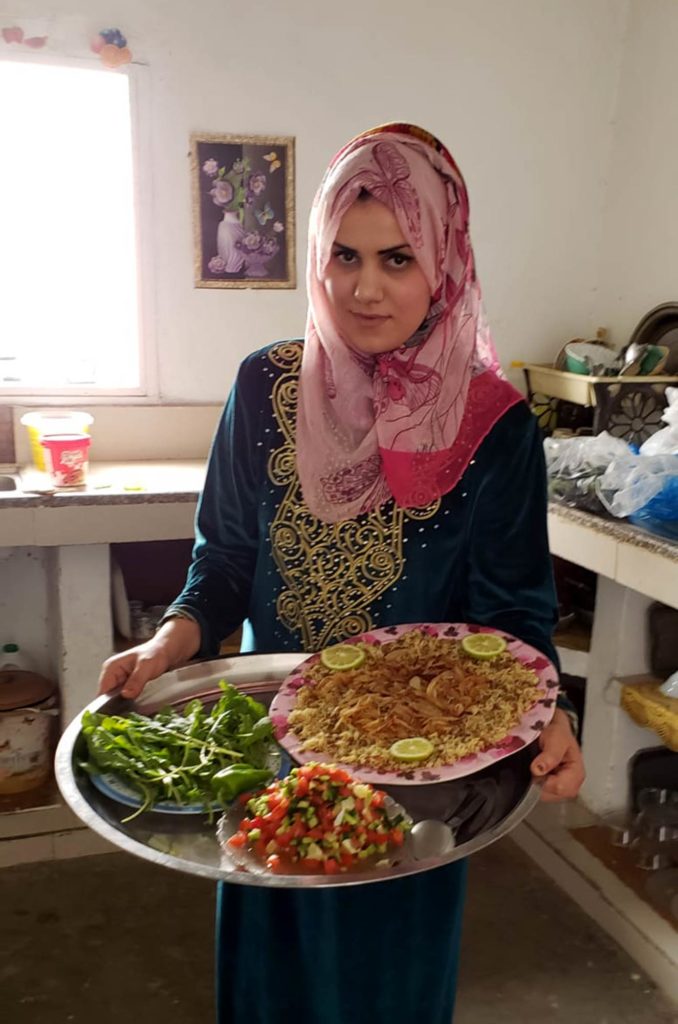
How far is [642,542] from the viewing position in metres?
1.71

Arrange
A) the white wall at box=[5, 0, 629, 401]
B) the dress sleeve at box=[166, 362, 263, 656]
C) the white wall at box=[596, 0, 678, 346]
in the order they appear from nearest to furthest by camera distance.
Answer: the dress sleeve at box=[166, 362, 263, 656]
the white wall at box=[5, 0, 629, 401]
the white wall at box=[596, 0, 678, 346]

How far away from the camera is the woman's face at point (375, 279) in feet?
3.58

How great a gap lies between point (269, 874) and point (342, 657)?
1.15ft

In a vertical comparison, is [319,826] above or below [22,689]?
above

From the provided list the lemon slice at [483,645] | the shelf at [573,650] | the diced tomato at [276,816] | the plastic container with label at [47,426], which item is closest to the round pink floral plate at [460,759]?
the lemon slice at [483,645]

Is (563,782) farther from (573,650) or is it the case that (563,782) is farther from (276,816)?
(573,650)

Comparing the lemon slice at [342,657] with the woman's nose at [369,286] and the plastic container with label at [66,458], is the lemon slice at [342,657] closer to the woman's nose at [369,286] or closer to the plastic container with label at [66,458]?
the woman's nose at [369,286]

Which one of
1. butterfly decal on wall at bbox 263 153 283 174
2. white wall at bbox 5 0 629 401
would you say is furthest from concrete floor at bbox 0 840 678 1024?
butterfly decal on wall at bbox 263 153 283 174

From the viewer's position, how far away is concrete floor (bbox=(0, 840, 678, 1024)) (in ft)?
5.67

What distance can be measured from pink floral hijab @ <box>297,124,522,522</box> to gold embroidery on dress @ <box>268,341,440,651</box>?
17mm

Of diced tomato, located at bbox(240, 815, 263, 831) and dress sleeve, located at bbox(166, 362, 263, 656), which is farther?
dress sleeve, located at bbox(166, 362, 263, 656)

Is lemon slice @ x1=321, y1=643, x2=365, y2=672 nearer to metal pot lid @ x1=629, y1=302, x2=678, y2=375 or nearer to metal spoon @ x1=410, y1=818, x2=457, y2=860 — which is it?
metal spoon @ x1=410, y1=818, x2=457, y2=860

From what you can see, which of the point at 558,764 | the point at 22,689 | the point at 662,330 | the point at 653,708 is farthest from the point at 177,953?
the point at 662,330

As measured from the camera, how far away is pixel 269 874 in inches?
32.4
